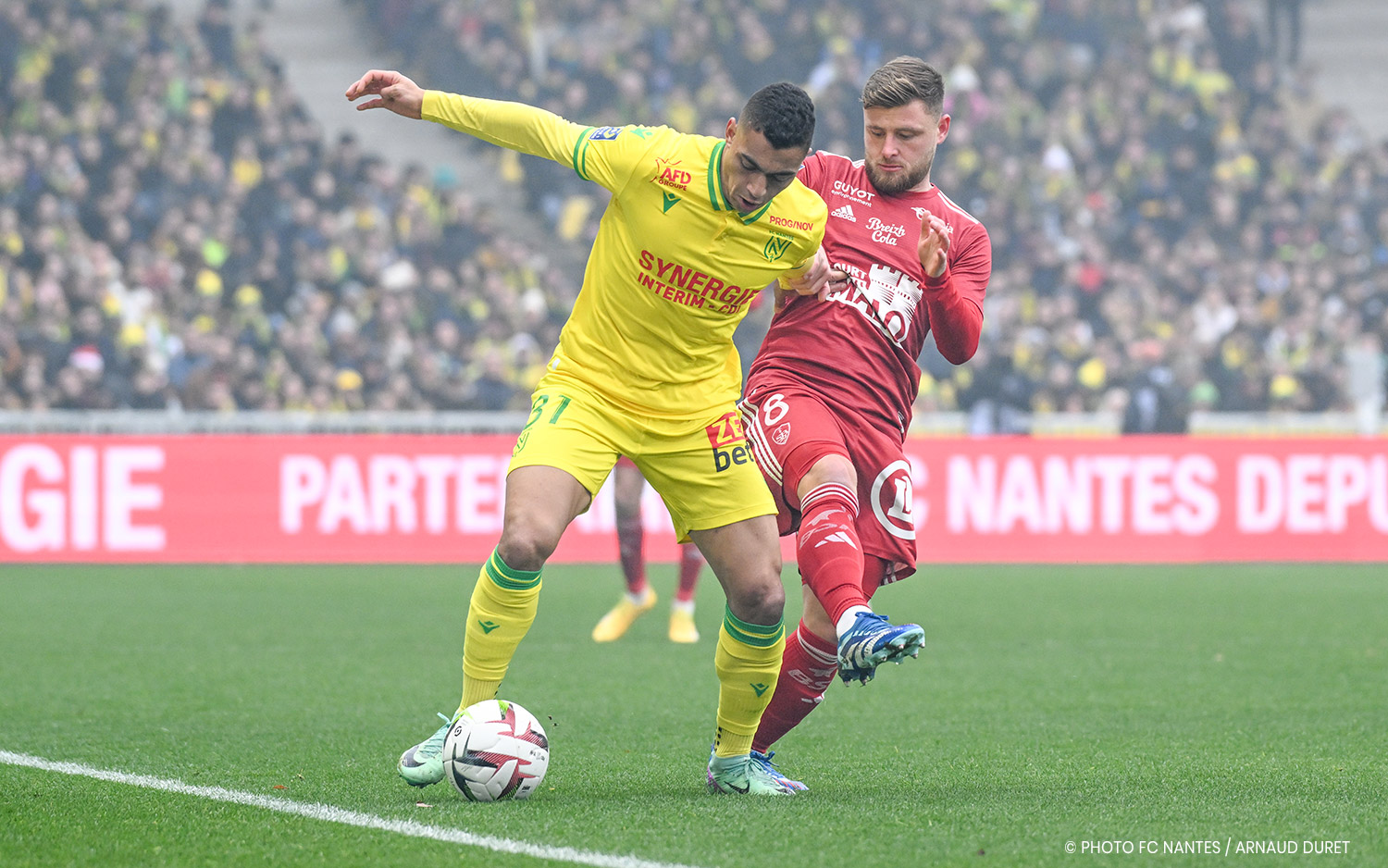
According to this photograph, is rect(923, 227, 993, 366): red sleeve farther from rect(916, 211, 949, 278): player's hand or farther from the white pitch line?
the white pitch line

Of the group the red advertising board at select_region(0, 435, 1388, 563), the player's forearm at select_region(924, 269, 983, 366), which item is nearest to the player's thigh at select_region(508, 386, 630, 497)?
the player's forearm at select_region(924, 269, 983, 366)

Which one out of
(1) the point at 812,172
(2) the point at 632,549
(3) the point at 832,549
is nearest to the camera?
(3) the point at 832,549

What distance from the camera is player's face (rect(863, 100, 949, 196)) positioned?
5.46m

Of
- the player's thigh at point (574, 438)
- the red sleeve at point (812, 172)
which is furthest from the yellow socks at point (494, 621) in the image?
the red sleeve at point (812, 172)

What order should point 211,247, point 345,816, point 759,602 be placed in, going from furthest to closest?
point 211,247 → point 759,602 → point 345,816

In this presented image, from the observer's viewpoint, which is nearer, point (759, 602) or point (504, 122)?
point (504, 122)

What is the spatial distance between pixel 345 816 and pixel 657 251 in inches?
72.8

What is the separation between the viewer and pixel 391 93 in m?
4.96

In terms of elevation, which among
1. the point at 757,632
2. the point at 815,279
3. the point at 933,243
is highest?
the point at 933,243

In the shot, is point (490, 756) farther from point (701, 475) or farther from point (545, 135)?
point (545, 135)

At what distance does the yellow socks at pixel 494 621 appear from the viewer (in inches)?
191

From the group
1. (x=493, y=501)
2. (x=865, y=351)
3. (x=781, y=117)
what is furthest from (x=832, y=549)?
(x=493, y=501)

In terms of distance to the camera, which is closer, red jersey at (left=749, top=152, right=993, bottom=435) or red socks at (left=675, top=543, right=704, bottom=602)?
red jersey at (left=749, top=152, right=993, bottom=435)

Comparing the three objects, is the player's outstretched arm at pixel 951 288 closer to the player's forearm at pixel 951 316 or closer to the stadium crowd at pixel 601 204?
the player's forearm at pixel 951 316
